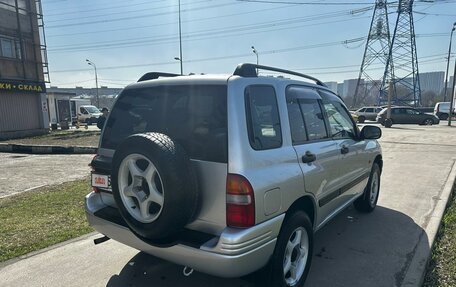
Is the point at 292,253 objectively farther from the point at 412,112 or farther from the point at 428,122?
the point at 428,122

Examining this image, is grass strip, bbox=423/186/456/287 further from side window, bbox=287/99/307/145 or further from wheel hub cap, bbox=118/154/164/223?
wheel hub cap, bbox=118/154/164/223

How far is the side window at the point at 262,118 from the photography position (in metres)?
2.43

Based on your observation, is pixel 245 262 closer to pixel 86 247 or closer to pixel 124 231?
pixel 124 231

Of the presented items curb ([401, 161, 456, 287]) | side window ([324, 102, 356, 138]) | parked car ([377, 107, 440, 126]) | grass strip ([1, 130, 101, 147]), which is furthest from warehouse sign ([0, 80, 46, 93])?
parked car ([377, 107, 440, 126])

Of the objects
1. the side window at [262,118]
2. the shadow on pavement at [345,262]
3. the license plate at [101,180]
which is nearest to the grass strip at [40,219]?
the shadow on pavement at [345,262]

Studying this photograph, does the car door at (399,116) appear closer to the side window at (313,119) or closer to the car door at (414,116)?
the car door at (414,116)

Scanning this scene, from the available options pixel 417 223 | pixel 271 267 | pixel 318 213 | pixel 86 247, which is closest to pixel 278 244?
pixel 271 267

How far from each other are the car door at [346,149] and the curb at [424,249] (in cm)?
89

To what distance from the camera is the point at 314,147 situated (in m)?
3.02

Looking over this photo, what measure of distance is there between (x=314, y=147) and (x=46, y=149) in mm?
12707

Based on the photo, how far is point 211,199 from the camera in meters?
2.35

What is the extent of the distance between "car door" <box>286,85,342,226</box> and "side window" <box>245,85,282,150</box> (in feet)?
0.67

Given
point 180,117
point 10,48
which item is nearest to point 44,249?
point 180,117

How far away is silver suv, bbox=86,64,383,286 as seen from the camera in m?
2.25
